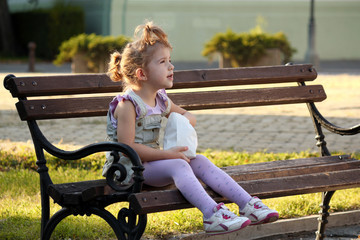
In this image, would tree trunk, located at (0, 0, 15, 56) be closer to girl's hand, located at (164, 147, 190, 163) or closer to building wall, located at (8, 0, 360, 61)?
building wall, located at (8, 0, 360, 61)

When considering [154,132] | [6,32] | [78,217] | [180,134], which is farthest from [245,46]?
[180,134]

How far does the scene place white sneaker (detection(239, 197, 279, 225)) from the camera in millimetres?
3510

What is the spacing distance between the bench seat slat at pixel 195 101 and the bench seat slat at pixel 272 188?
0.90 metres

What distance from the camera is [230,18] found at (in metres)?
27.4

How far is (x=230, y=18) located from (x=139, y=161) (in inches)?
962

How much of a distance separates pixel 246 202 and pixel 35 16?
26902 mm

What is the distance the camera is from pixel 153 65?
3.85m

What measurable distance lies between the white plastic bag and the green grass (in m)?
0.97

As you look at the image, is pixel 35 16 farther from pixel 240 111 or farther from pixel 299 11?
pixel 240 111

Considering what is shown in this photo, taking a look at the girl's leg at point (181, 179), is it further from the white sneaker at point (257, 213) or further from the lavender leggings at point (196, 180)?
the white sneaker at point (257, 213)

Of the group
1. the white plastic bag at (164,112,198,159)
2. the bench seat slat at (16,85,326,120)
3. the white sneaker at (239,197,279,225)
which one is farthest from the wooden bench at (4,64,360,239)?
the white plastic bag at (164,112,198,159)

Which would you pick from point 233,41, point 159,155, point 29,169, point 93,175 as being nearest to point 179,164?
point 159,155

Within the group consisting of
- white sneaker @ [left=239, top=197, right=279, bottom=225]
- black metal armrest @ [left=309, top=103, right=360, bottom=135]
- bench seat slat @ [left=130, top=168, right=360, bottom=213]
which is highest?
black metal armrest @ [left=309, top=103, right=360, bottom=135]

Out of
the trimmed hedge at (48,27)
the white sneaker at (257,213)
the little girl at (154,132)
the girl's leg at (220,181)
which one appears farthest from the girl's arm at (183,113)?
the trimmed hedge at (48,27)
